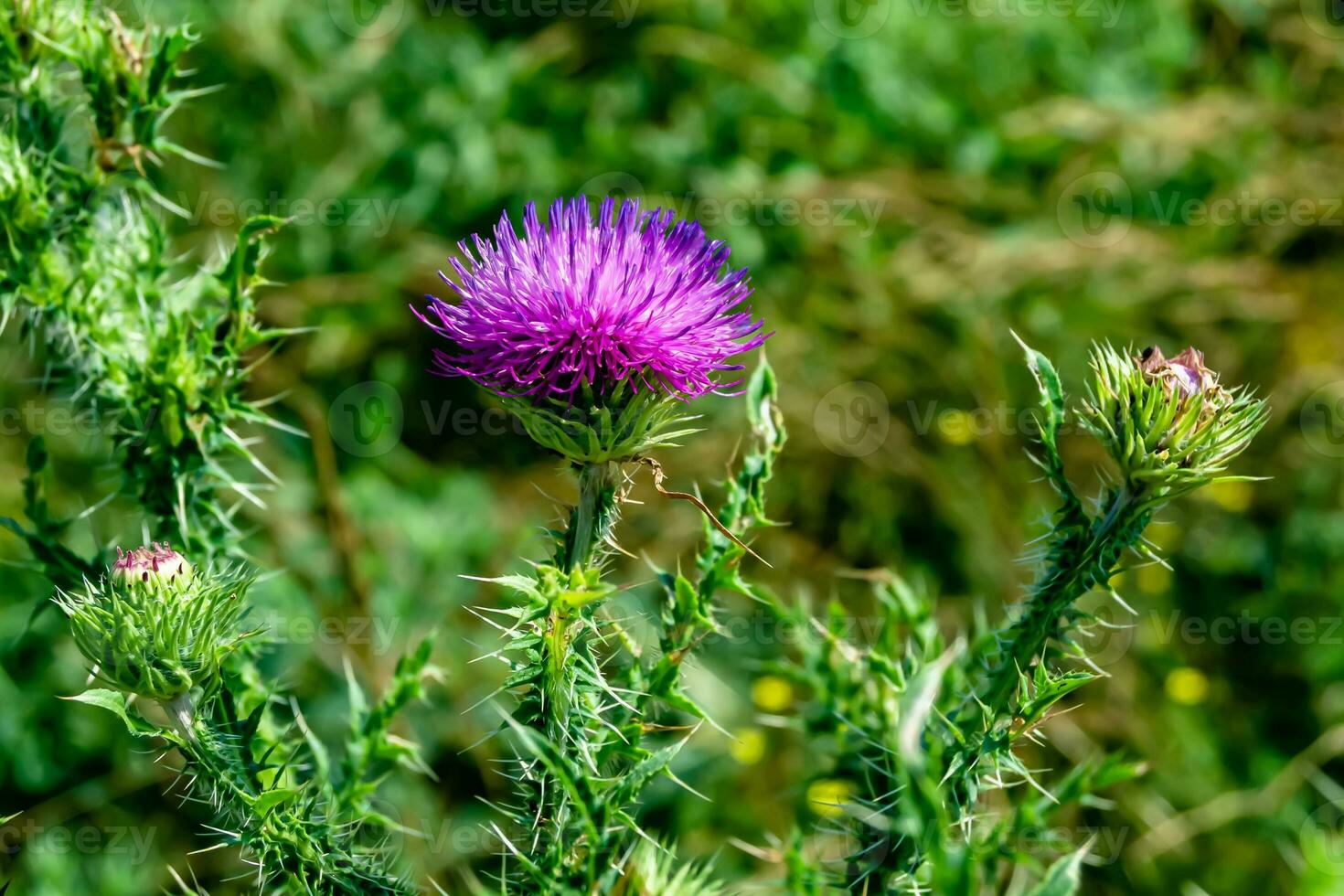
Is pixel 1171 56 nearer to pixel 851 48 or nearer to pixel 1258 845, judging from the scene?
pixel 851 48

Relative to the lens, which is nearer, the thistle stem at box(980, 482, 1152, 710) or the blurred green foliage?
the thistle stem at box(980, 482, 1152, 710)

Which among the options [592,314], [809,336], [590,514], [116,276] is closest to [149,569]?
[590,514]

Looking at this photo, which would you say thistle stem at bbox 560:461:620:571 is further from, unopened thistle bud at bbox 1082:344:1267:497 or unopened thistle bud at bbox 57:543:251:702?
unopened thistle bud at bbox 1082:344:1267:497

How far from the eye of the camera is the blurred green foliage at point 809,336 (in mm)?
3453

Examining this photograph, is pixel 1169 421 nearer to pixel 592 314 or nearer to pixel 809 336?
pixel 592 314

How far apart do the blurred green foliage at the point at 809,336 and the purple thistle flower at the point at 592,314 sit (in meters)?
1.87

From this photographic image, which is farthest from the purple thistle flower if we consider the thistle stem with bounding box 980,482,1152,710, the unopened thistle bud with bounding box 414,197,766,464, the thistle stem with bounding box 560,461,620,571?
the thistle stem with bounding box 980,482,1152,710

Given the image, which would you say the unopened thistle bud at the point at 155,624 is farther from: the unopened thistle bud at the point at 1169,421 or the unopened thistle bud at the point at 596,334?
the unopened thistle bud at the point at 1169,421

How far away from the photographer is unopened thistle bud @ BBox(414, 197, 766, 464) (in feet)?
5.46

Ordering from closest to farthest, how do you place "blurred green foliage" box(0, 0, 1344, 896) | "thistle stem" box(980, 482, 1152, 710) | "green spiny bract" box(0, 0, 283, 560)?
"thistle stem" box(980, 482, 1152, 710) → "green spiny bract" box(0, 0, 283, 560) → "blurred green foliage" box(0, 0, 1344, 896)

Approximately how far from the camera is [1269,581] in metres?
3.91

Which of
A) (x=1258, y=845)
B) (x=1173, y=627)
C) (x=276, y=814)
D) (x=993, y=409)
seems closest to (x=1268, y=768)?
(x=1258, y=845)

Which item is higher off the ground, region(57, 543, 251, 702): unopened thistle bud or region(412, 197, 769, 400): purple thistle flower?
region(412, 197, 769, 400): purple thistle flower

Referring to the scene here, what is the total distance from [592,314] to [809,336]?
2.51m
